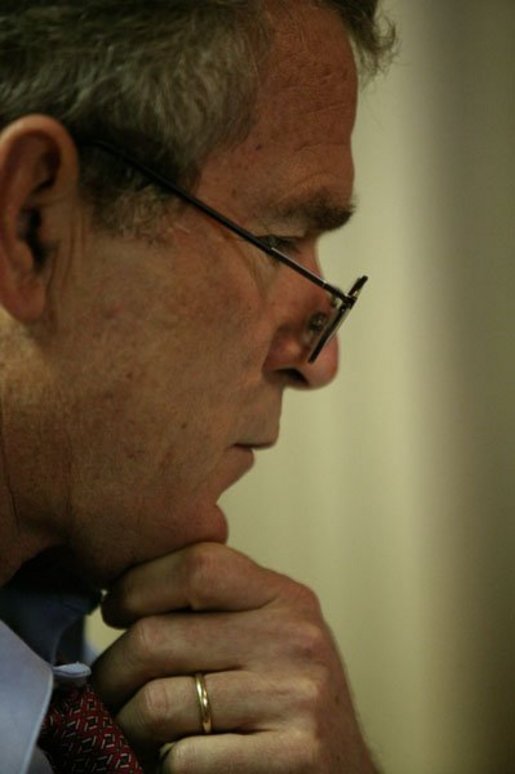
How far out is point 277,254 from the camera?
115cm

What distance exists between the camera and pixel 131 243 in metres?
1.06

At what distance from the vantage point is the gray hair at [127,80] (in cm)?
103

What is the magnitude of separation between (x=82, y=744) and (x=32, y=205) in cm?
54

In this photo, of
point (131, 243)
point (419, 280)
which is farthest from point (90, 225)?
point (419, 280)

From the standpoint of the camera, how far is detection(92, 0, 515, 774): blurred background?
6.70 ft

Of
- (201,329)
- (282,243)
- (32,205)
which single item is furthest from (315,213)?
(32,205)

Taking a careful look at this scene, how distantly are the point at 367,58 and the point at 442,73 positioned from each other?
68 cm

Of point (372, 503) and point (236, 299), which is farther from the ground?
point (236, 299)

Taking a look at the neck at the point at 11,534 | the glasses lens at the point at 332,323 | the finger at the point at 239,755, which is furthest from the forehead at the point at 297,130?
the finger at the point at 239,755

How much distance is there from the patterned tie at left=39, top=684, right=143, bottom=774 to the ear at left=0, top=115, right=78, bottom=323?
Result: 1.33 ft

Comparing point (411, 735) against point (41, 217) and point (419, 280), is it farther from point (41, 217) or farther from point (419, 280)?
point (41, 217)

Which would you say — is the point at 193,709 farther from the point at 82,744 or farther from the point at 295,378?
the point at 295,378

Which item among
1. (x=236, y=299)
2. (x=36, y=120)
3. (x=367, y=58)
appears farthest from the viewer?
(x=367, y=58)

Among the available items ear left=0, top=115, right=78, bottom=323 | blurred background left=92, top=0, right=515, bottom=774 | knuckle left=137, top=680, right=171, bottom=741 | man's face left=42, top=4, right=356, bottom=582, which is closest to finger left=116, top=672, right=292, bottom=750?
knuckle left=137, top=680, right=171, bottom=741
